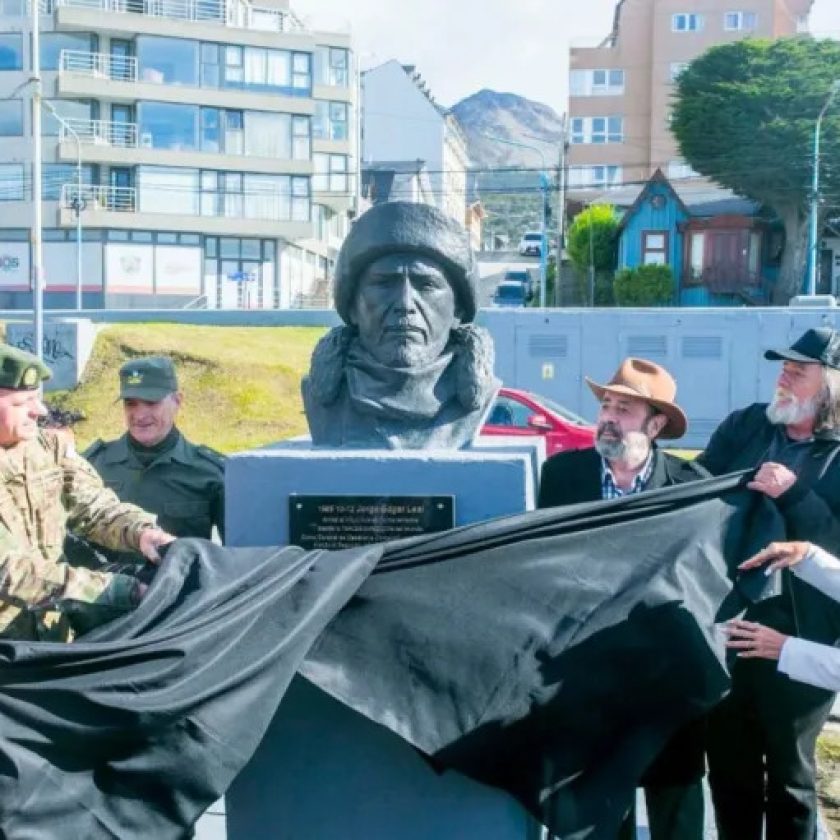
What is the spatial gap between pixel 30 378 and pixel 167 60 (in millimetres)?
43290

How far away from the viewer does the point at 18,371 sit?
371 centimetres

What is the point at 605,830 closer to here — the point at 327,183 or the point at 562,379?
the point at 562,379

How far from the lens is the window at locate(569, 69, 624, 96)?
60.3 metres

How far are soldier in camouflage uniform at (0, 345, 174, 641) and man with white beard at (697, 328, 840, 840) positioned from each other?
198 cm

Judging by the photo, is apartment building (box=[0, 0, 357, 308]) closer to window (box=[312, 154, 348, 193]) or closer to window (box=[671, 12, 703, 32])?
window (box=[312, 154, 348, 193])

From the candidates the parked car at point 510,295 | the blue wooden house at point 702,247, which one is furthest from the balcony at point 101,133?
the blue wooden house at point 702,247

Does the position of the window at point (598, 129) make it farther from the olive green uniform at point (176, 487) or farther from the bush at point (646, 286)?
the olive green uniform at point (176, 487)

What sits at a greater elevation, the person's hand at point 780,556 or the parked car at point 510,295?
the parked car at point 510,295

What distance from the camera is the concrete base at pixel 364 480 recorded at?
4.18 metres

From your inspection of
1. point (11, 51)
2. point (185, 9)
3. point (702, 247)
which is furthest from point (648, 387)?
point (185, 9)

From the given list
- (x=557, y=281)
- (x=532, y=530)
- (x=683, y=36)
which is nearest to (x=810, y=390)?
(x=532, y=530)

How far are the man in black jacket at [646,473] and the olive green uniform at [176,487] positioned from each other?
1.40 meters

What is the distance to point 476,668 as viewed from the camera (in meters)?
3.76

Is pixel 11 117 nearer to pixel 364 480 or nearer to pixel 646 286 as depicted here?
pixel 646 286
